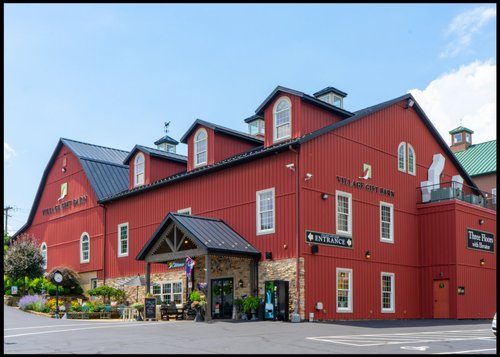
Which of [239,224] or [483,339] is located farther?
→ [239,224]

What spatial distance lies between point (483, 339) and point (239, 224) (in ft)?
40.3

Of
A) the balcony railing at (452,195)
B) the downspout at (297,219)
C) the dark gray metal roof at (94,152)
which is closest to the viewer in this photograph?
the downspout at (297,219)

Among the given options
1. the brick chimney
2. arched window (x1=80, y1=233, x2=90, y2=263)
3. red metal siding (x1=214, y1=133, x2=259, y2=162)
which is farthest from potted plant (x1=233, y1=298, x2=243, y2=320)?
the brick chimney

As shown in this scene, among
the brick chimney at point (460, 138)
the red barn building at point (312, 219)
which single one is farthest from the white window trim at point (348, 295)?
the brick chimney at point (460, 138)

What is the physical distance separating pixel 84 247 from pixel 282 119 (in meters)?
16.9

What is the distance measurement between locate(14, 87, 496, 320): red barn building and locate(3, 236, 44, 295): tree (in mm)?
3590

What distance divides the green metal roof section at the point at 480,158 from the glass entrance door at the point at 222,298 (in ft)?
78.6

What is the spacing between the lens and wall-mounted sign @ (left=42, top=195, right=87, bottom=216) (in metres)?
38.8

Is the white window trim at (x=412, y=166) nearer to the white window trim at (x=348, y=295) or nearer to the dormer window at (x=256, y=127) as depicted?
the white window trim at (x=348, y=295)

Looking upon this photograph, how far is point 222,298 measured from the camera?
28016 millimetres

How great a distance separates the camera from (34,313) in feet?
99.7

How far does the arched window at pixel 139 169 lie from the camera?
34.9m

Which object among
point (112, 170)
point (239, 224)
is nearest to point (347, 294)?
point (239, 224)

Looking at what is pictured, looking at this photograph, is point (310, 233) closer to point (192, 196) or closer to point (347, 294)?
point (347, 294)
